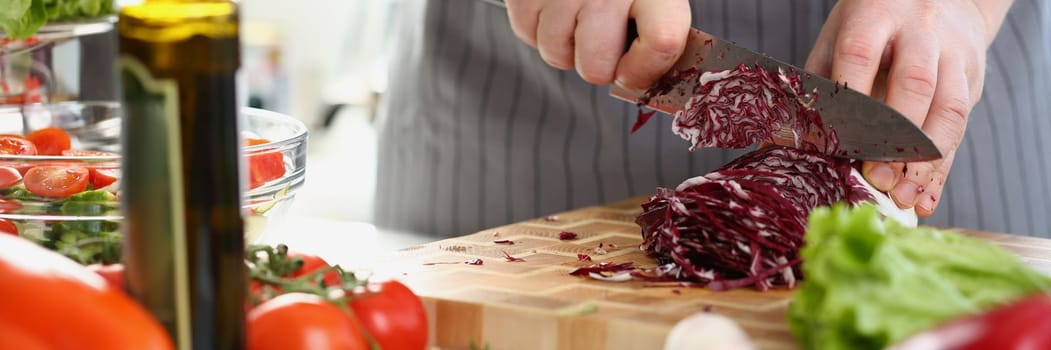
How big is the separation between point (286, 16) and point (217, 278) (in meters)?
6.22

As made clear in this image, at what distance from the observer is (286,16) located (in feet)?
22.9

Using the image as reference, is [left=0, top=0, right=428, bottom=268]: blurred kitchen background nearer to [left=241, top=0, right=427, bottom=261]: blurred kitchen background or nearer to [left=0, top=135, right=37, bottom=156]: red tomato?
[left=241, top=0, right=427, bottom=261]: blurred kitchen background

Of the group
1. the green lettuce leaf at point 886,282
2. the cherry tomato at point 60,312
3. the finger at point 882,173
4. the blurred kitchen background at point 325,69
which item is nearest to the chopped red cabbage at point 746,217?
the finger at point 882,173

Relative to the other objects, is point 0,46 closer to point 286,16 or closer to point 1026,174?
point 1026,174

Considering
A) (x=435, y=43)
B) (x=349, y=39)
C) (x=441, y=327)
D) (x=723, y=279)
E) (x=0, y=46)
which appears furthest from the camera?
(x=349, y=39)

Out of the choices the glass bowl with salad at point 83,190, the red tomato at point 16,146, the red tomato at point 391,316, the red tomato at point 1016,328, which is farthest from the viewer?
the red tomato at point 16,146

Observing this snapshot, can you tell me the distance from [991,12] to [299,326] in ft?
5.15

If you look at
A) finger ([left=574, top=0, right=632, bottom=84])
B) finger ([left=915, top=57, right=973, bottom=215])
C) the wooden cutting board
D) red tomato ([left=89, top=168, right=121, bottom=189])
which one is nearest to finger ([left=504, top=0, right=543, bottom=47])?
finger ([left=574, top=0, right=632, bottom=84])

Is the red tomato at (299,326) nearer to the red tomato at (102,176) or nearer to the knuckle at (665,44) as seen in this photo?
the red tomato at (102,176)

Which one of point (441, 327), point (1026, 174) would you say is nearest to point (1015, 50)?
point (1026, 174)

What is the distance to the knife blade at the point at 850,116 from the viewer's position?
1619 millimetres

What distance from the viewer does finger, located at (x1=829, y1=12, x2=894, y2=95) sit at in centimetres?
174

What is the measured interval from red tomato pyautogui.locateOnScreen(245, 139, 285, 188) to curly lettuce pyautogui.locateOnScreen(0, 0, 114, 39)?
0.56 metres

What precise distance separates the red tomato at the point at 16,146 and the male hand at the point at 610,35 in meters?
0.80
